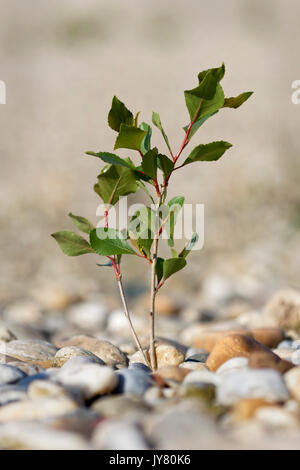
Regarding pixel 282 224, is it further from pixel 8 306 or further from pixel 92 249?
pixel 92 249

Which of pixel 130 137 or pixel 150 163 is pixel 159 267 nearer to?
pixel 150 163

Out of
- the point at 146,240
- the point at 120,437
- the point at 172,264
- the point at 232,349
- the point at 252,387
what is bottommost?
the point at 120,437

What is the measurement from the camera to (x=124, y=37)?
18719 millimetres

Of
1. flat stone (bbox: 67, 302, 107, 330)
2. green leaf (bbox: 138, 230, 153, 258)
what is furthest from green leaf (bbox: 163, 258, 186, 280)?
flat stone (bbox: 67, 302, 107, 330)

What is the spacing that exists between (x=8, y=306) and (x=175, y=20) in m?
17.4

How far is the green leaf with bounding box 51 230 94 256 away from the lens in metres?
2.34

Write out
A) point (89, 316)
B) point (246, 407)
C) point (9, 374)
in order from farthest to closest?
point (89, 316)
point (9, 374)
point (246, 407)

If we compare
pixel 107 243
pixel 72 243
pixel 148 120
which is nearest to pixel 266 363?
pixel 107 243

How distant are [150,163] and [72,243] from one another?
562 millimetres

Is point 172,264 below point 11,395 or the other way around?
the other way around

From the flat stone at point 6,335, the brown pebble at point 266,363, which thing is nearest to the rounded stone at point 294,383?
the brown pebble at point 266,363

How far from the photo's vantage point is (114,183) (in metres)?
2.25

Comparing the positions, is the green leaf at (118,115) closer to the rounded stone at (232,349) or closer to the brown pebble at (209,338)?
the rounded stone at (232,349)
